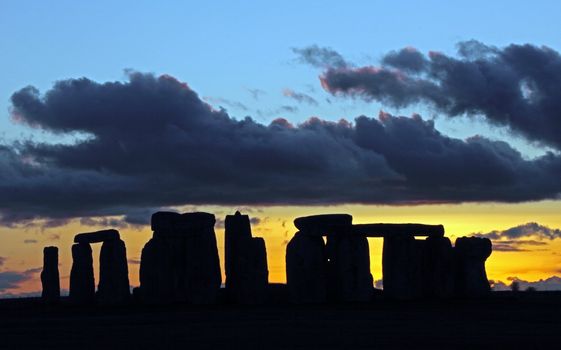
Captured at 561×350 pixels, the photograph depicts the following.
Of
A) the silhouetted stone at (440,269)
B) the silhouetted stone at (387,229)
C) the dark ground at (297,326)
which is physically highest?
the silhouetted stone at (387,229)

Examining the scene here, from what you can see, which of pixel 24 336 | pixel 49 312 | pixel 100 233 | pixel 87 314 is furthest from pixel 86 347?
pixel 100 233

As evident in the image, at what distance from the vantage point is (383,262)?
44312 mm

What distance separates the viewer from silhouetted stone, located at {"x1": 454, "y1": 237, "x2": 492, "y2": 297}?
45094 millimetres

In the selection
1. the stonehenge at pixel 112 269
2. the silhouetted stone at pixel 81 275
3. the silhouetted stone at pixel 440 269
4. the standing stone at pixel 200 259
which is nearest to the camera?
the standing stone at pixel 200 259

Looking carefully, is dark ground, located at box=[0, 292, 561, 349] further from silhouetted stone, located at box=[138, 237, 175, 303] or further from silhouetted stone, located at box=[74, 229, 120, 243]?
silhouetted stone, located at box=[74, 229, 120, 243]

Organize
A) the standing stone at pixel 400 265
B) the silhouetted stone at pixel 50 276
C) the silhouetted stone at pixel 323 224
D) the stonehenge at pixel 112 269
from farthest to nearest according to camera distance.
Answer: the silhouetted stone at pixel 50 276, the stonehenge at pixel 112 269, the standing stone at pixel 400 265, the silhouetted stone at pixel 323 224

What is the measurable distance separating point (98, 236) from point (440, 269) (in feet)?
41.8

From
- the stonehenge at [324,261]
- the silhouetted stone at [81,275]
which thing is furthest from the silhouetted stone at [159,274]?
the stonehenge at [324,261]

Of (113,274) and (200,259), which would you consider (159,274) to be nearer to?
(200,259)

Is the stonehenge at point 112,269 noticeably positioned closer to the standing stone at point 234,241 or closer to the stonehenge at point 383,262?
the standing stone at point 234,241

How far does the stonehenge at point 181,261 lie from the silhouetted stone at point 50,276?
7.52 metres

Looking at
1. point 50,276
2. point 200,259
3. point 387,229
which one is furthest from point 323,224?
point 50,276

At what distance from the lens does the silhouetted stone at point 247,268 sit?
1672 inches

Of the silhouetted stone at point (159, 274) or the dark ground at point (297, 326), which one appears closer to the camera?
the dark ground at point (297, 326)
